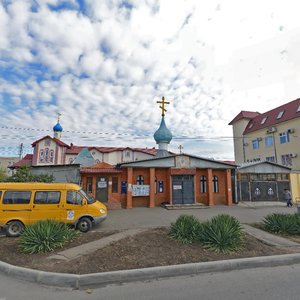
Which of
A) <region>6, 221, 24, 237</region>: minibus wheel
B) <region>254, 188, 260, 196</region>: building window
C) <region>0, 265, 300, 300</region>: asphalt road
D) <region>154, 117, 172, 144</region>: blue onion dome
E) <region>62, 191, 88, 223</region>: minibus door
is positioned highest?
<region>154, 117, 172, 144</region>: blue onion dome

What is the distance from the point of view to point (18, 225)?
30.8 ft

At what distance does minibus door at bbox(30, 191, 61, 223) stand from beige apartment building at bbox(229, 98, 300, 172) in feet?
91.3

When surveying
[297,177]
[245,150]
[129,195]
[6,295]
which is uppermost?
[245,150]

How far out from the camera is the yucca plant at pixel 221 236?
6.61m

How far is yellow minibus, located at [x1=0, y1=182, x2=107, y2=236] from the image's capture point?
9.40 metres

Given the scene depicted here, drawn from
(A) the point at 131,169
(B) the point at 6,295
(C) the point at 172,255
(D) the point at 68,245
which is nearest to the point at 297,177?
(A) the point at 131,169

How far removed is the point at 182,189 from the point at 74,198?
10.8m

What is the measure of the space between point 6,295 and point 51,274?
84 centimetres

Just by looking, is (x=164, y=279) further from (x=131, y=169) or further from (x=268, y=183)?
(x=268, y=183)

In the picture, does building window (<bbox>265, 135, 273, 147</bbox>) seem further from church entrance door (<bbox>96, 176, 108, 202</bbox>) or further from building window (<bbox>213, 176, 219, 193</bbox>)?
church entrance door (<bbox>96, 176, 108, 202</bbox>)

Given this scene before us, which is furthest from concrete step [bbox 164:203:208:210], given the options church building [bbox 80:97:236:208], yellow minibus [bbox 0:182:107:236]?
yellow minibus [bbox 0:182:107:236]

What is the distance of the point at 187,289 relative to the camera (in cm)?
448

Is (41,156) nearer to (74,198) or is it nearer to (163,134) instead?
(163,134)

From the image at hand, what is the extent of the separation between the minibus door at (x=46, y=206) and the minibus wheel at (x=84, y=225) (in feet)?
3.08
